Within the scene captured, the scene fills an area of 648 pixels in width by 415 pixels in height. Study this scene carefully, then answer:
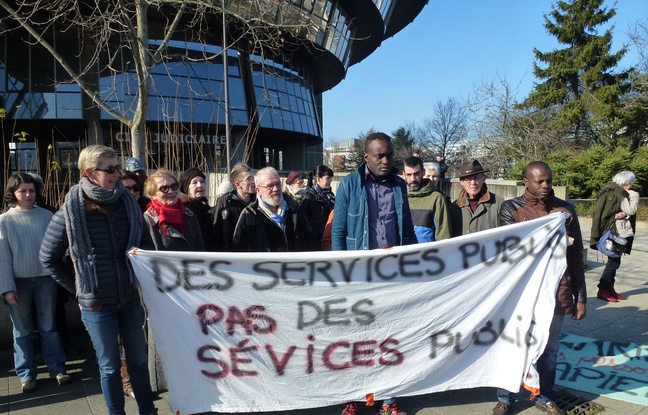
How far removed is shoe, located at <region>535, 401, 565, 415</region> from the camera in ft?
9.76

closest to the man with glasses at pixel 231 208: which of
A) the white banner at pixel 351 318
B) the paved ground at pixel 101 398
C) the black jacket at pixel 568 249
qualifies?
the white banner at pixel 351 318

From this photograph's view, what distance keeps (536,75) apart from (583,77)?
8.72 feet

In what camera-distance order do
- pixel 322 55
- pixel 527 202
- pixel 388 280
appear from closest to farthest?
pixel 388 280 → pixel 527 202 → pixel 322 55

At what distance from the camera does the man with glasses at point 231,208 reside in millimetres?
3604

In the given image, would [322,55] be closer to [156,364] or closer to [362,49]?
[362,49]

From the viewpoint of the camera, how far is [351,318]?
9.82 feet

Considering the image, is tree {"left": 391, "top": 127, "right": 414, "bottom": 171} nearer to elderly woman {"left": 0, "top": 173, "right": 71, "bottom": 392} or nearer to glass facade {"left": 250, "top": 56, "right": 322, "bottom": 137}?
glass facade {"left": 250, "top": 56, "right": 322, "bottom": 137}

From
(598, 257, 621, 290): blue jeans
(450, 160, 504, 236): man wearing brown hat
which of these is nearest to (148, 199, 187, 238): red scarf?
(450, 160, 504, 236): man wearing brown hat

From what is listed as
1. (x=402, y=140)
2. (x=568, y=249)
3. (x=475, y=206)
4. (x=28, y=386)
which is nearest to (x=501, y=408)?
(x=568, y=249)

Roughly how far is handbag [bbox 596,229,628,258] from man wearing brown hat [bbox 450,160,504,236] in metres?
2.98

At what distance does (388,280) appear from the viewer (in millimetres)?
2988

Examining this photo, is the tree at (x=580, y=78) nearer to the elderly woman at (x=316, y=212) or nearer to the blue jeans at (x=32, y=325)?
the elderly woman at (x=316, y=212)

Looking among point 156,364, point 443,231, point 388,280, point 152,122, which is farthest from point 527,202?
point 152,122

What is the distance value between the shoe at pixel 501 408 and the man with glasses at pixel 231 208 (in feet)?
7.39
